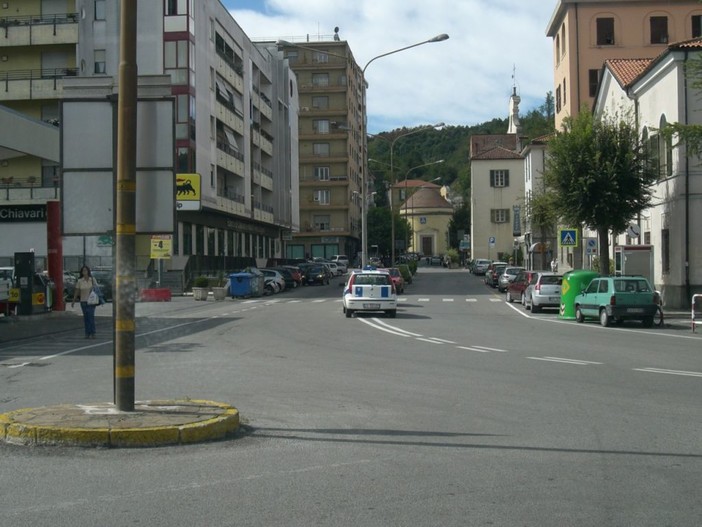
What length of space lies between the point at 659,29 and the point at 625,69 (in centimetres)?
1863

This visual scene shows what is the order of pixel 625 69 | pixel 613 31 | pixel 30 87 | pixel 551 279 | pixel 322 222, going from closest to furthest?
pixel 551 279 < pixel 625 69 < pixel 30 87 < pixel 613 31 < pixel 322 222

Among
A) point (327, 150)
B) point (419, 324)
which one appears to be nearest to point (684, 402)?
point (419, 324)

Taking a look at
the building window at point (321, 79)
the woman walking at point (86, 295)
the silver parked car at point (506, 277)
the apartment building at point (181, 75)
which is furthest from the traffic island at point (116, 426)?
the building window at point (321, 79)

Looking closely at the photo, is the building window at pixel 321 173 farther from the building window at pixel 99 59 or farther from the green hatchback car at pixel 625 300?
the green hatchback car at pixel 625 300

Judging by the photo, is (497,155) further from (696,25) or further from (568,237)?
(568,237)

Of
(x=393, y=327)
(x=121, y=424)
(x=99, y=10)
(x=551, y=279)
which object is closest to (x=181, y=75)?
(x=99, y=10)

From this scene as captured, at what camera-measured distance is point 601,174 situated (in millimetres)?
32750

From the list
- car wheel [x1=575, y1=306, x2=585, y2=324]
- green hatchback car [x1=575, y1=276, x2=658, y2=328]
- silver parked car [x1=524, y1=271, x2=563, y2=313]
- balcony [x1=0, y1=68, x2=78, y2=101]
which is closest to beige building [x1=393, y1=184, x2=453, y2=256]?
balcony [x1=0, y1=68, x2=78, y2=101]

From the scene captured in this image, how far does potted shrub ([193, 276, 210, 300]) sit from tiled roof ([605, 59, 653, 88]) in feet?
76.4

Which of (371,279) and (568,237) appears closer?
(371,279)

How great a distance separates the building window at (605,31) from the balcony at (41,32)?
3340 centimetres

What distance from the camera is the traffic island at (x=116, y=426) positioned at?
7.93 m

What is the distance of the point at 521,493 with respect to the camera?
644 centimetres

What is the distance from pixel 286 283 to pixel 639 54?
28.3 meters
